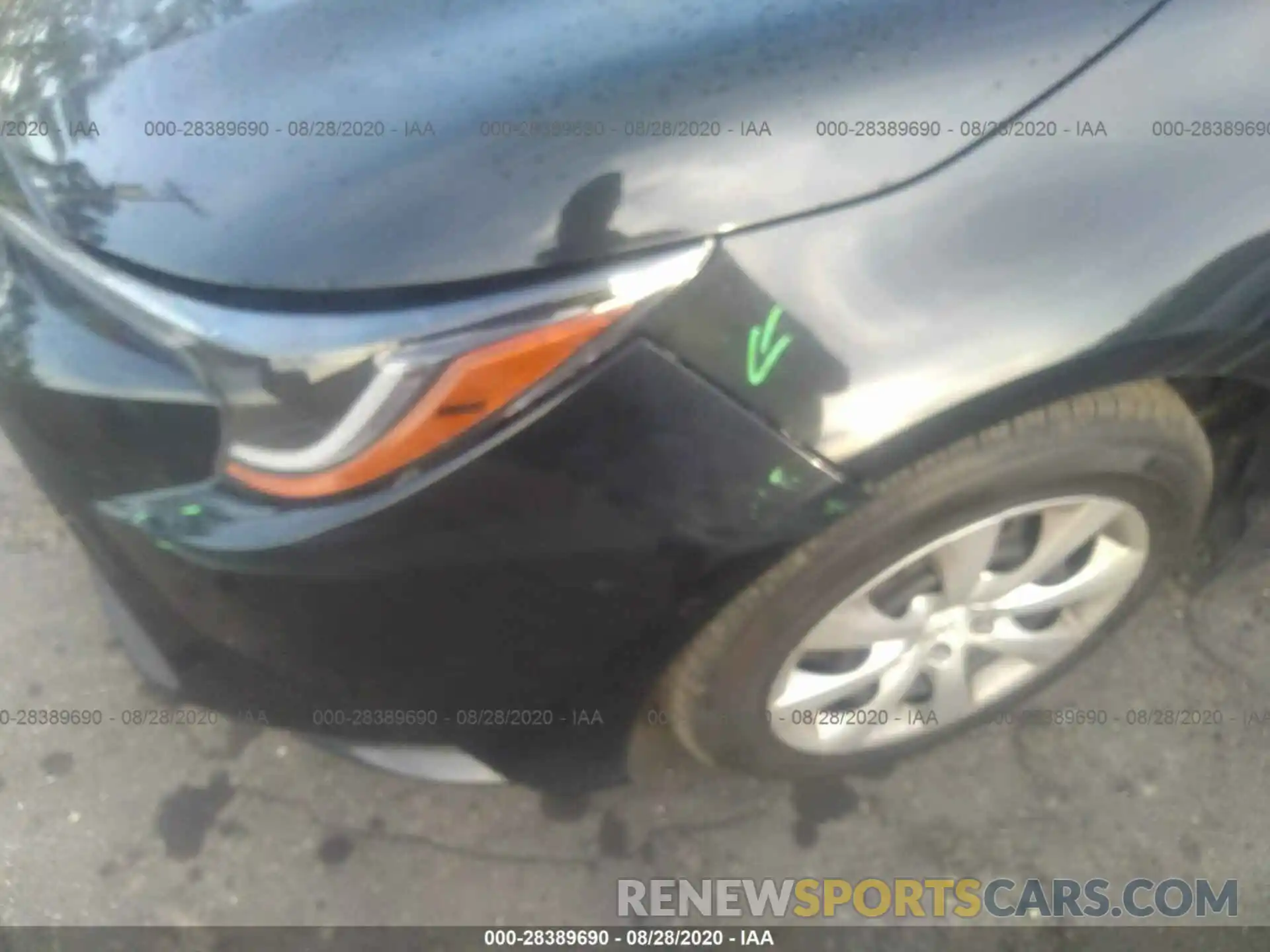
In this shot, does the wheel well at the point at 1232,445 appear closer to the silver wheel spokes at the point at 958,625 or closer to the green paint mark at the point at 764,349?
the silver wheel spokes at the point at 958,625

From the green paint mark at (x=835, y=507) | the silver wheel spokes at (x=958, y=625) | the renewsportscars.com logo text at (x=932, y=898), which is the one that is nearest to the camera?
the green paint mark at (x=835, y=507)

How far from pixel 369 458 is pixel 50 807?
126 centimetres

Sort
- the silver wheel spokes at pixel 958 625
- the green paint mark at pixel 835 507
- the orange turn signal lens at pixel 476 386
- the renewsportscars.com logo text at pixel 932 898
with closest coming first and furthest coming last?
the orange turn signal lens at pixel 476 386, the green paint mark at pixel 835 507, the silver wheel spokes at pixel 958 625, the renewsportscars.com logo text at pixel 932 898

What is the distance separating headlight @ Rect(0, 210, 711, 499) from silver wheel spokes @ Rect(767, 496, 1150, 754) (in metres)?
0.57

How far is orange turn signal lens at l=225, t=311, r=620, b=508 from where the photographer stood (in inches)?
46.8

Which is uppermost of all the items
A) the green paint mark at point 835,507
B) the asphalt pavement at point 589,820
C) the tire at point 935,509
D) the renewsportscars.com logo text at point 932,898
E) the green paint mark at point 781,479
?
the green paint mark at point 781,479

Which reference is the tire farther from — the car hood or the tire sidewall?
the car hood

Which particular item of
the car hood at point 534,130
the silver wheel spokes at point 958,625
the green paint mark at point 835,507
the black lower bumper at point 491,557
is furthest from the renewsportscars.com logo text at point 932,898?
the car hood at point 534,130

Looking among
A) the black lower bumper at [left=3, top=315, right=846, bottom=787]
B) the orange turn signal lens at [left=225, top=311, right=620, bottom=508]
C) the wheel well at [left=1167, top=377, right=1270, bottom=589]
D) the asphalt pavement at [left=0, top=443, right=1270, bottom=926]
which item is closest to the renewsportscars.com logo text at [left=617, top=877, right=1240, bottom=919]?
the asphalt pavement at [left=0, top=443, right=1270, bottom=926]

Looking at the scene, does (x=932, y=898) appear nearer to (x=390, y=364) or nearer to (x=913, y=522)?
(x=913, y=522)

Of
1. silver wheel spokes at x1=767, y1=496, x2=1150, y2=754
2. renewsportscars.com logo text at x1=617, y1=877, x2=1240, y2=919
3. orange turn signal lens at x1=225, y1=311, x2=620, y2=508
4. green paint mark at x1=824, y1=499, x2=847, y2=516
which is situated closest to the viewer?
→ orange turn signal lens at x1=225, y1=311, x2=620, y2=508

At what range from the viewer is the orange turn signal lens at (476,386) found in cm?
119

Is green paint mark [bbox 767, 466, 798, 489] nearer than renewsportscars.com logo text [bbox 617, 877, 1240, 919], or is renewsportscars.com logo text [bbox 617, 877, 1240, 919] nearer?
green paint mark [bbox 767, 466, 798, 489]

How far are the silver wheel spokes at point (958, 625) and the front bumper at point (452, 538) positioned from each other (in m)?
0.27
